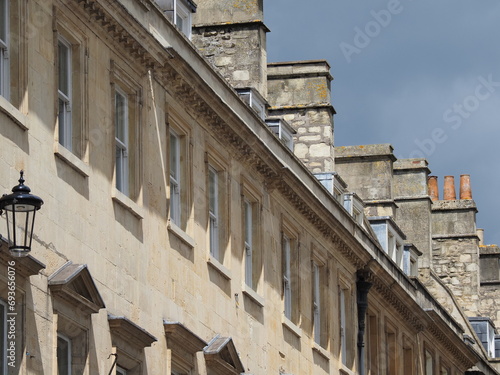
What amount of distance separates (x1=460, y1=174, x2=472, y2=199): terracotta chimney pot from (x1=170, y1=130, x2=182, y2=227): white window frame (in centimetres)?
3780

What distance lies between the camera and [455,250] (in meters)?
67.6

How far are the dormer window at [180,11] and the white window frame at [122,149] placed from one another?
4087 mm

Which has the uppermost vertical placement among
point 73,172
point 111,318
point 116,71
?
point 116,71

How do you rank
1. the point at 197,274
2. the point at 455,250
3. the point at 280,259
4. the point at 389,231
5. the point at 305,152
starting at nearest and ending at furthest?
the point at 197,274, the point at 280,259, the point at 305,152, the point at 389,231, the point at 455,250

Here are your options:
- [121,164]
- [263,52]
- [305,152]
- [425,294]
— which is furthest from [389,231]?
[121,164]

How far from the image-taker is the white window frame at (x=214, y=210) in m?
34.8

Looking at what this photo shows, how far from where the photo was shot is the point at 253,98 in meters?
38.8

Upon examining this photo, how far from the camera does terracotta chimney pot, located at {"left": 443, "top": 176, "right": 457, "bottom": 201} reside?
70.6 m

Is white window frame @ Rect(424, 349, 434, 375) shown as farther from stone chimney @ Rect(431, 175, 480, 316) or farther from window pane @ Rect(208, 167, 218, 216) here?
window pane @ Rect(208, 167, 218, 216)

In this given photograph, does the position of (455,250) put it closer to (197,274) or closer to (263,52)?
(263,52)

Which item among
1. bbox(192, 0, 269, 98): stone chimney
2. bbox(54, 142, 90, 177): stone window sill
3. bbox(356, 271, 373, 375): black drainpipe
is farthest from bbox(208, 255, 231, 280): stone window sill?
bbox(356, 271, 373, 375): black drainpipe

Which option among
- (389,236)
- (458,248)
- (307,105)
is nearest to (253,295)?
(307,105)

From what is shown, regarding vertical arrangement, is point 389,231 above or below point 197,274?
above

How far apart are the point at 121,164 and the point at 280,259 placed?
30.3 ft
